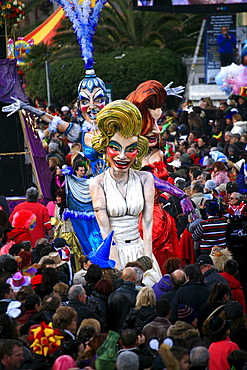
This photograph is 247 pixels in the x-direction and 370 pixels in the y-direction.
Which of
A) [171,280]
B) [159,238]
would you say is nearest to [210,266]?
[171,280]

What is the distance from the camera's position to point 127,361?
18.2 feet

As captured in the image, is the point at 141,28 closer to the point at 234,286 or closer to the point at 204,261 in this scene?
the point at 204,261

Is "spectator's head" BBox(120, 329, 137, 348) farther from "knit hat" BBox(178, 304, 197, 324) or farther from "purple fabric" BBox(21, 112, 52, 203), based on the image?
"purple fabric" BBox(21, 112, 52, 203)

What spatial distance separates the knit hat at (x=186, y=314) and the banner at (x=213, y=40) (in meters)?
21.2

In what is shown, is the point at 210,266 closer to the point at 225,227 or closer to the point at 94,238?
the point at 225,227

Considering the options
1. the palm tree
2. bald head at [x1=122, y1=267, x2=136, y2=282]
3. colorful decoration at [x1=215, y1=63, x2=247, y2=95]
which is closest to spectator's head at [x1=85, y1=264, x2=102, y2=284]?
bald head at [x1=122, y1=267, x2=136, y2=282]

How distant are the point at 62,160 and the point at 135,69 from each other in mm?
13538

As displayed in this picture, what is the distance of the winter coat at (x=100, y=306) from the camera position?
23.5ft

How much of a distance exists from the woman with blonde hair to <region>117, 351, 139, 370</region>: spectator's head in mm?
1163

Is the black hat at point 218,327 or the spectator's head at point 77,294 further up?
the spectator's head at point 77,294

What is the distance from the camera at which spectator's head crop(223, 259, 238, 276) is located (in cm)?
861

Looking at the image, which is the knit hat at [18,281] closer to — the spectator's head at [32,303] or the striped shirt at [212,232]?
the spectator's head at [32,303]

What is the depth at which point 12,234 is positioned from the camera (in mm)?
9875

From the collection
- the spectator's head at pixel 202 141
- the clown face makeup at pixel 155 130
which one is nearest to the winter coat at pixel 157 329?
the clown face makeup at pixel 155 130
